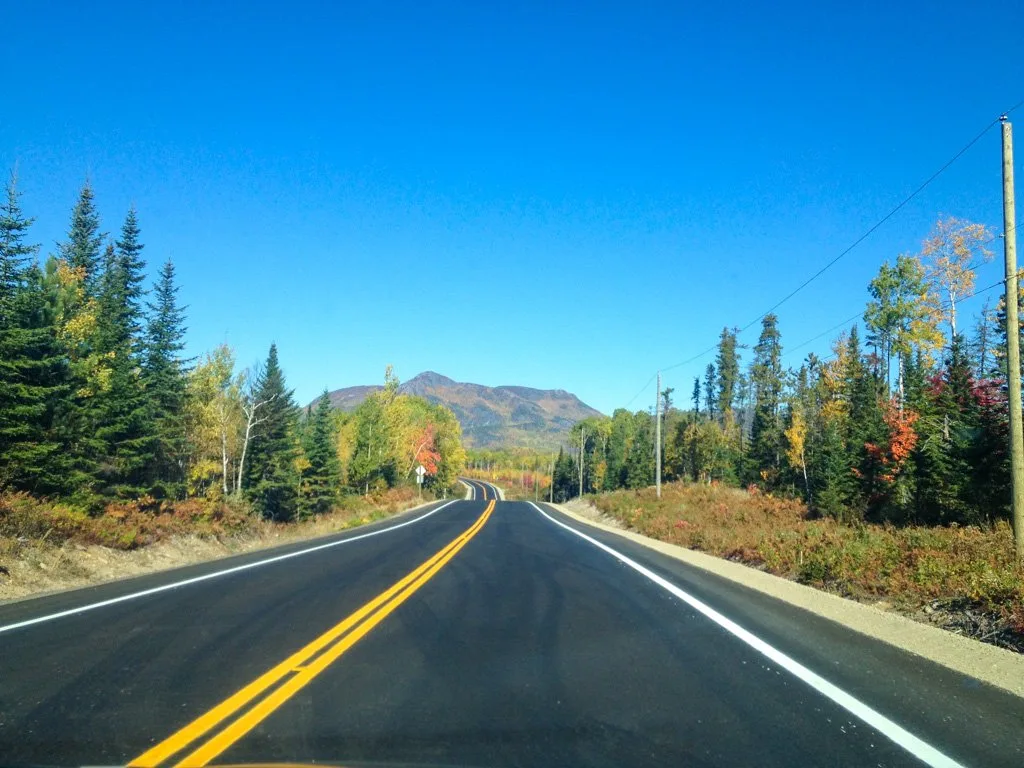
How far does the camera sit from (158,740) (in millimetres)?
4500

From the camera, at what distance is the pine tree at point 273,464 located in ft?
174

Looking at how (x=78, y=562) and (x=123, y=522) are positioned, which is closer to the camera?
(x=78, y=562)

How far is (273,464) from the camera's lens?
5359cm

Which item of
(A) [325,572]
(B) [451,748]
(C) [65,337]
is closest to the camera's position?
(B) [451,748]

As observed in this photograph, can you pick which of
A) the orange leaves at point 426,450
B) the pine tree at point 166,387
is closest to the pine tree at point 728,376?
the orange leaves at point 426,450

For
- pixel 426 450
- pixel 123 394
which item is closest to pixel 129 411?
pixel 123 394

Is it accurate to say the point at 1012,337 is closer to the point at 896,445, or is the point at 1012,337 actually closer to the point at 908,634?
the point at 908,634

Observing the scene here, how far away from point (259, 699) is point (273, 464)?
50944 mm

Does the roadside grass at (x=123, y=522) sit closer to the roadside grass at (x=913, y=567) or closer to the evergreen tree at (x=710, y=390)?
the roadside grass at (x=913, y=567)

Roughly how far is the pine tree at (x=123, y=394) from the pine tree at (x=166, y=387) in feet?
3.33

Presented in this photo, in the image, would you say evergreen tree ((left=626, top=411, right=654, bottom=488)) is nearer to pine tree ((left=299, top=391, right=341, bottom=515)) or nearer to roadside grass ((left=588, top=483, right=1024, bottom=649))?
pine tree ((left=299, top=391, right=341, bottom=515))

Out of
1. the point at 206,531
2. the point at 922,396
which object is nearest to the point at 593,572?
the point at 206,531

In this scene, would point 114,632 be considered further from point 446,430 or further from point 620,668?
point 446,430

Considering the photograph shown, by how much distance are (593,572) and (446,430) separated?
4032 inches
